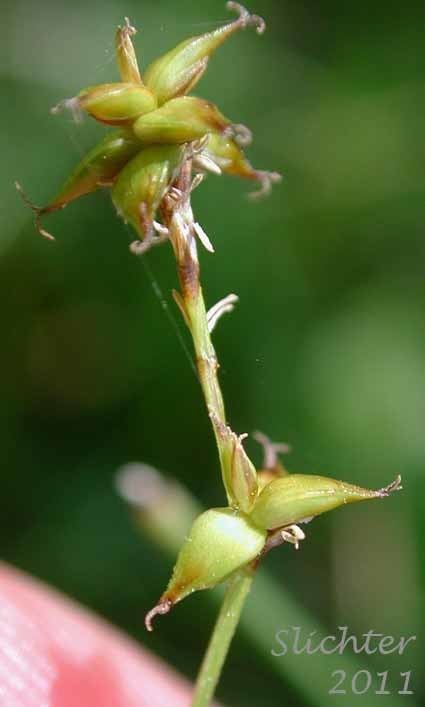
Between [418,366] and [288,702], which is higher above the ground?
[418,366]

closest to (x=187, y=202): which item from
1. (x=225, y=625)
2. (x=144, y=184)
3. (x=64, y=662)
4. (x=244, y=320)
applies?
(x=144, y=184)

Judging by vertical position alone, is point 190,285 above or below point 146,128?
below

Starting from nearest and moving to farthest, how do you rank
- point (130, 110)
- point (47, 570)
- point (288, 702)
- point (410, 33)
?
point (130, 110)
point (288, 702)
point (47, 570)
point (410, 33)

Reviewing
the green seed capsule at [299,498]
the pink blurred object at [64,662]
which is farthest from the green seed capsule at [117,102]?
the pink blurred object at [64,662]

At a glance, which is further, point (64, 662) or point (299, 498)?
point (64, 662)

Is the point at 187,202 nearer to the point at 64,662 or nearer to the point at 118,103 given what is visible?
the point at 118,103

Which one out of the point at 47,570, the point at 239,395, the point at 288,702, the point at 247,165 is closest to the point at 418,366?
the point at 239,395

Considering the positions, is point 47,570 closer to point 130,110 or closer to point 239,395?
point 239,395
